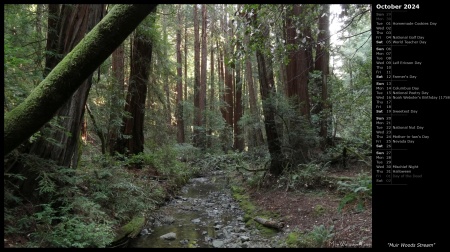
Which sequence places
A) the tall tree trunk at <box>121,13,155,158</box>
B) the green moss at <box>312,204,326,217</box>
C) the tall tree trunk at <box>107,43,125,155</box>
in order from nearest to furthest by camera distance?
1. the green moss at <box>312,204,326,217</box>
2. the tall tree trunk at <box>107,43,125,155</box>
3. the tall tree trunk at <box>121,13,155,158</box>

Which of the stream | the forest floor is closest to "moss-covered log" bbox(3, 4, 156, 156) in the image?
the stream

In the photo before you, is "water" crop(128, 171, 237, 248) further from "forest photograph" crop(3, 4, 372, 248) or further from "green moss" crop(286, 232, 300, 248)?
"green moss" crop(286, 232, 300, 248)

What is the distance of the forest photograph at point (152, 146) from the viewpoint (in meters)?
3.84

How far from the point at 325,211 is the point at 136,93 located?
7349 millimetres

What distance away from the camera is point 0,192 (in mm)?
3176

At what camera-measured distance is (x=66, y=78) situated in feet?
8.21

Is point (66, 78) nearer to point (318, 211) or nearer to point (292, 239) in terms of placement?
point (292, 239)

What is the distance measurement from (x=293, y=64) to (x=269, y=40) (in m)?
5.44

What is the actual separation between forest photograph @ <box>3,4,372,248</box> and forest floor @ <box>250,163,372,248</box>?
35 mm

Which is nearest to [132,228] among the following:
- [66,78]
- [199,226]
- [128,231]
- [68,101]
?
A: [128,231]

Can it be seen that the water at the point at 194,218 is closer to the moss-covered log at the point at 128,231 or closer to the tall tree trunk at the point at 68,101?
the moss-covered log at the point at 128,231

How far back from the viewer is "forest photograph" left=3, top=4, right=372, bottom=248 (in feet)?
12.6
